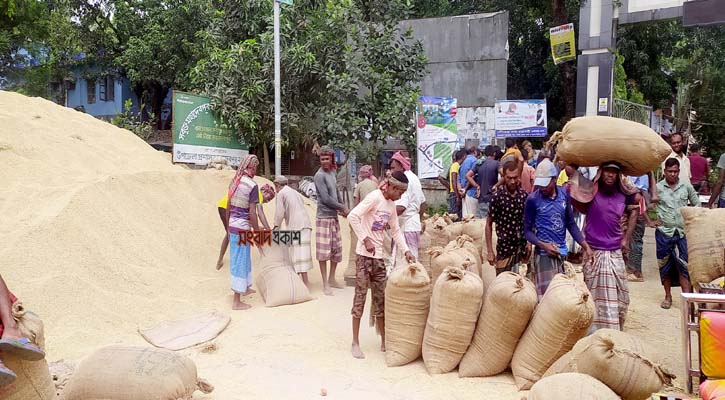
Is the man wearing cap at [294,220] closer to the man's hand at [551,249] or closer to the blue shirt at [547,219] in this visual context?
the blue shirt at [547,219]

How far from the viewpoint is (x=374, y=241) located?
192 inches

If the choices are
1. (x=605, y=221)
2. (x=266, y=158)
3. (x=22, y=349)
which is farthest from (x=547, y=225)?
(x=266, y=158)

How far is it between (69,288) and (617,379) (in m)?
5.04

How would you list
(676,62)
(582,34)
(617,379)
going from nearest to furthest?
(617,379)
(582,34)
(676,62)

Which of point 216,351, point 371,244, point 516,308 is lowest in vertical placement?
point 216,351

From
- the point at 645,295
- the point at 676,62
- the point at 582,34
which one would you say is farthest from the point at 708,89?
the point at 645,295

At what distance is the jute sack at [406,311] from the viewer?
14.6 feet

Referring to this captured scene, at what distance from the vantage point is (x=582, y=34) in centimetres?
1198

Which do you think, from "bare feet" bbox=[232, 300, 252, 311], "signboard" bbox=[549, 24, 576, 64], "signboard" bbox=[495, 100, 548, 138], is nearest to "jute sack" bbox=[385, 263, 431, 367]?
"bare feet" bbox=[232, 300, 252, 311]

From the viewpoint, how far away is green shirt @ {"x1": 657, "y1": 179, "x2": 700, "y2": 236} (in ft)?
19.5

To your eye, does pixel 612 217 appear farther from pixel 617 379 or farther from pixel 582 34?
pixel 582 34

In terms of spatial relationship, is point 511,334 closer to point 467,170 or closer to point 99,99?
point 467,170

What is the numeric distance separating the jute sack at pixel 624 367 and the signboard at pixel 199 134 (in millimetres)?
7382

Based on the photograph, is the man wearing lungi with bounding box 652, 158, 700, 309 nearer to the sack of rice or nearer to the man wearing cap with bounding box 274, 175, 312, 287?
the man wearing cap with bounding box 274, 175, 312, 287
